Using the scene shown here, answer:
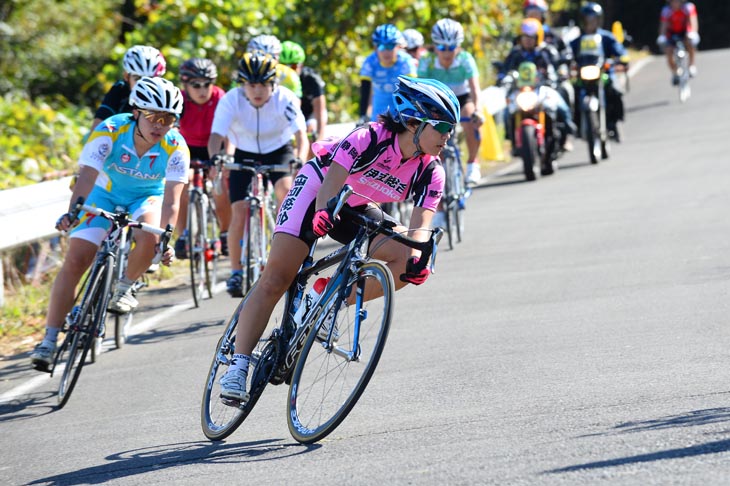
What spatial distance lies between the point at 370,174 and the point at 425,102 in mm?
581

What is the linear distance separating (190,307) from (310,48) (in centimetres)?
1045

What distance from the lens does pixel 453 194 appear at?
13914mm

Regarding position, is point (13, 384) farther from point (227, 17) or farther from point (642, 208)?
point (227, 17)

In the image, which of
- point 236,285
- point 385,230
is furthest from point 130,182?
point 385,230

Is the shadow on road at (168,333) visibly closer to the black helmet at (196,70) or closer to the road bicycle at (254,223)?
the road bicycle at (254,223)

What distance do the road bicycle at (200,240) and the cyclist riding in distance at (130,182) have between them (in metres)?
2.21

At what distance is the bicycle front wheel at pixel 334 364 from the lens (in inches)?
251

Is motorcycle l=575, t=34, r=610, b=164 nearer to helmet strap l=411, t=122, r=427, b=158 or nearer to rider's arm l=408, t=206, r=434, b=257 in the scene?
rider's arm l=408, t=206, r=434, b=257

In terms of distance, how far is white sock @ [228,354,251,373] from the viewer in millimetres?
6965

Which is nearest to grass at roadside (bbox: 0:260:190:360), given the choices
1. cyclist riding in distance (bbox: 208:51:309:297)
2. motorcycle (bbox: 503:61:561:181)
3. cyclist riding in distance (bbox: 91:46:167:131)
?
cyclist riding in distance (bbox: 208:51:309:297)

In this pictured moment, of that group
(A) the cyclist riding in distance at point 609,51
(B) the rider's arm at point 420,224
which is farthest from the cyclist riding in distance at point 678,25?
(B) the rider's arm at point 420,224

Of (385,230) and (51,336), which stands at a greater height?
(385,230)

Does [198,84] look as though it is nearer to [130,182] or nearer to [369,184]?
[130,182]

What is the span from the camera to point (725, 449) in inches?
224
